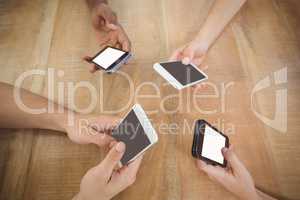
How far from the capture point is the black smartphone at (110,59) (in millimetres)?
964

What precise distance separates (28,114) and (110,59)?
0.32 metres

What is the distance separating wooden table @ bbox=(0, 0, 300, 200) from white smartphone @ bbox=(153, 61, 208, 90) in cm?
2

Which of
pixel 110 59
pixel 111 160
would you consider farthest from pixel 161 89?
pixel 111 160

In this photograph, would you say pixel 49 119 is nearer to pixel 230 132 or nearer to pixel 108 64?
pixel 108 64

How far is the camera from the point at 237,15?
1.14 metres

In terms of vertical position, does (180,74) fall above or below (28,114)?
above

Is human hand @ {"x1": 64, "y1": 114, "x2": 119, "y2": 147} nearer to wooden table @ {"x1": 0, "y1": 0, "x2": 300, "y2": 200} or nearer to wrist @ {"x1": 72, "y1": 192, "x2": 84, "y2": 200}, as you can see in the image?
wooden table @ {"x1": 0, "y1": 0, "x2": 300, "y2": 200}

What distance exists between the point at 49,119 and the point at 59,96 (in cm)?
11

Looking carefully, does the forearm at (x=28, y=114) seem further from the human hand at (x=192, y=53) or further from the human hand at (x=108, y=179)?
the human hand at (x=192, y=53)

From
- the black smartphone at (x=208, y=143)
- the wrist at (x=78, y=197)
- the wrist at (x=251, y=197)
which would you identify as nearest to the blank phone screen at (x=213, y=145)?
the black smartphone at (x=208, y=143)

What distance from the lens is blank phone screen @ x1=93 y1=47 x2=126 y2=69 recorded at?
97cm

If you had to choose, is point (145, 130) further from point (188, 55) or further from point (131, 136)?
point (188, 55)

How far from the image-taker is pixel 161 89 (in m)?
0.94

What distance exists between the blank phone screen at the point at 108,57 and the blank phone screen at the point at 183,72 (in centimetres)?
16
